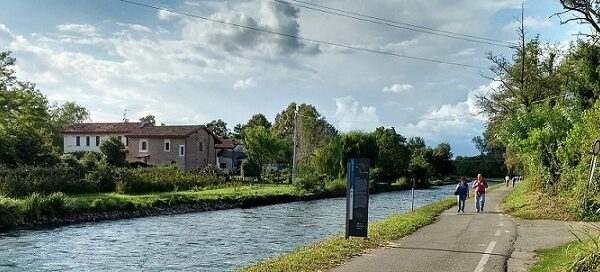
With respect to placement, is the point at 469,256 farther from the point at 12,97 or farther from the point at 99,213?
the point at 12,97

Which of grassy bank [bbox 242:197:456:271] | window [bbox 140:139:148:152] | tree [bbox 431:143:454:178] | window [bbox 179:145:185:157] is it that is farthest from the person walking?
tree [bbox 431:143:454:178]

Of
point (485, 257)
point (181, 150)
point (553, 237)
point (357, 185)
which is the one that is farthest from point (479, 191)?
point (181, 150)

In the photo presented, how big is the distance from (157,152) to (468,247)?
58.9 metres

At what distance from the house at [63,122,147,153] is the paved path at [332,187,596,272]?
6217 centimetres

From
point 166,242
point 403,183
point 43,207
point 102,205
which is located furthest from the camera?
point 403,183

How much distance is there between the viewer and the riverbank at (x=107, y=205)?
26094 mm

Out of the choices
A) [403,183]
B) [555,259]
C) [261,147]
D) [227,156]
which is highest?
[261,147]

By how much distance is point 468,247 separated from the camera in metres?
13.8

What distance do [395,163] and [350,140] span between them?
46.4 ft

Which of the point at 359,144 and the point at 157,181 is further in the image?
the point at 359,144

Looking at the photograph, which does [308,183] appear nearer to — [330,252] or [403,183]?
[403,183]

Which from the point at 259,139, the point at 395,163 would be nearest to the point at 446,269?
the point at 259,139

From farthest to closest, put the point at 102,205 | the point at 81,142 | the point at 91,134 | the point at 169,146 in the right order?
1. the point at 81,142
2. the point at 91,134
3. the point at 169,146
4. the point at 102,205

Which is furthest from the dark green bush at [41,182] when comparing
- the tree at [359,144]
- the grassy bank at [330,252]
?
the tree at [359,144]
